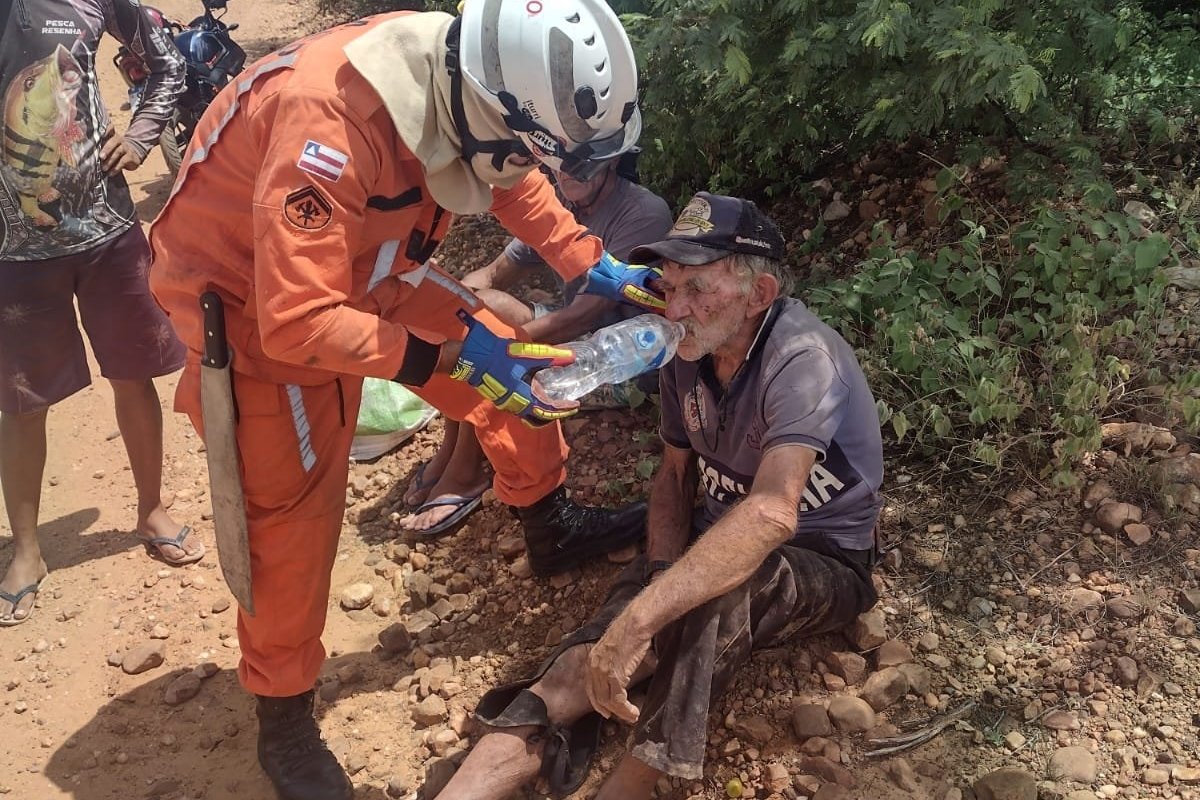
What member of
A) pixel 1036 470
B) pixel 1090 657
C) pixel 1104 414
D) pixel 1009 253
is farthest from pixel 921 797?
pixel 1009 253

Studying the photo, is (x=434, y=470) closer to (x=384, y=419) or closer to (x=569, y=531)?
(x=384, y=419)

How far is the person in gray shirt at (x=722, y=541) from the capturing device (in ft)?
7.73

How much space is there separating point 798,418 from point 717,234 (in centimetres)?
55

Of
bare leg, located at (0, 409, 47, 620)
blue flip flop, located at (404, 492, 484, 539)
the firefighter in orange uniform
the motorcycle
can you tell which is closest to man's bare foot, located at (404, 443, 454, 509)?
blue flip flop, located at (404, 492, 484, 539)

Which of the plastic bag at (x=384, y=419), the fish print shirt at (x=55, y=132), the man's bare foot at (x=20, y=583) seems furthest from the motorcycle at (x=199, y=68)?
the man's bare foot at (x=20, y=583)

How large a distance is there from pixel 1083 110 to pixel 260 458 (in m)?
3.52

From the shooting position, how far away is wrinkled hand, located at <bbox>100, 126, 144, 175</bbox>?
3549 mm

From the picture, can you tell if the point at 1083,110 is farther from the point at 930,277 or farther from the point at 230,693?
the point at 230,693

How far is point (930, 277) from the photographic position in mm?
3719

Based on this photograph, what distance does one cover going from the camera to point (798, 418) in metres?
2.42

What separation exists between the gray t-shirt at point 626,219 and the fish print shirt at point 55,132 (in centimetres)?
178

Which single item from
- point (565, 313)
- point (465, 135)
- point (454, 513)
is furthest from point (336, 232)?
point (454, 513)

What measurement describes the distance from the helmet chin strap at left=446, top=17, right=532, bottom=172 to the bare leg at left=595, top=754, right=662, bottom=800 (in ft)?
5.20

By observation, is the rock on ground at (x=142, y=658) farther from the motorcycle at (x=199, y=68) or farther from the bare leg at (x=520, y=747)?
the motorcycle at (x=199, y=68)
